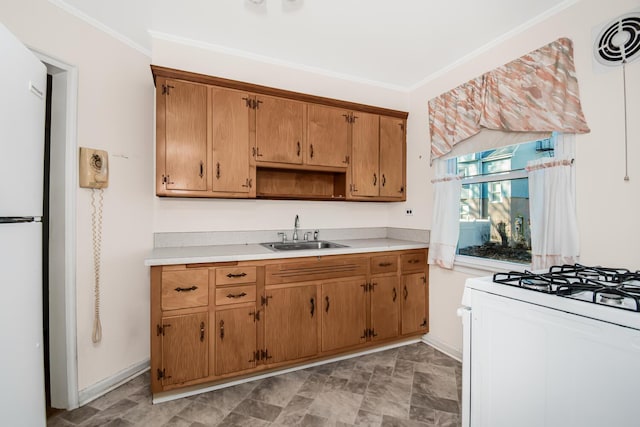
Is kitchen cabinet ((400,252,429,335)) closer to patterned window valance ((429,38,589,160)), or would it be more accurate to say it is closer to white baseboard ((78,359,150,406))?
patterned window valance ((429,38,589,160))

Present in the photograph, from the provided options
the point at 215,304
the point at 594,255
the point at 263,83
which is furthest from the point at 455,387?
the point at 263,83

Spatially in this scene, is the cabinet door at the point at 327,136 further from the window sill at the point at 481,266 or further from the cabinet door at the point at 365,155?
the window sill at the point at 481,266

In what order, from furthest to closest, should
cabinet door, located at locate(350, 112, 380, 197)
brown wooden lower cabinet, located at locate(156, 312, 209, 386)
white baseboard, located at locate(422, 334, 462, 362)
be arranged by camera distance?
1. cabinet door, located at locate(350, 112, 380, 197)
2. white baseboard, located at locate(422, 334, 462, 362)
3. brown wooden lower cabinet, located at locate(156, 312, 209, 386)

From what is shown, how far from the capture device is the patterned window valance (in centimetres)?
183

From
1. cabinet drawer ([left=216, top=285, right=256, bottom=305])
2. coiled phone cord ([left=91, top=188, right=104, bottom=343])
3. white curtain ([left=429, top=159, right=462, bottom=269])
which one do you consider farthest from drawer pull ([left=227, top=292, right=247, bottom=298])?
white curtain ([left=429, top=159, right=462, bottom=269])

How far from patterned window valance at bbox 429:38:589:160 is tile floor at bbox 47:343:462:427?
80.3 inches

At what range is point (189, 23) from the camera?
2205 millimetres

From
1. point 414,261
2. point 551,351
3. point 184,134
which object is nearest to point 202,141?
point 184,134

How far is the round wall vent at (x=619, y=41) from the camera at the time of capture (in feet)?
5.08

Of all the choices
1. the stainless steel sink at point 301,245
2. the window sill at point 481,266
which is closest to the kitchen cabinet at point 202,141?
the stainless steel sink at point 301,245

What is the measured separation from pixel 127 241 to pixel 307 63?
7.77ft

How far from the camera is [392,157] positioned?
3.02 meters

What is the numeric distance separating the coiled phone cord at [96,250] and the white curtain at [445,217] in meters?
2.88

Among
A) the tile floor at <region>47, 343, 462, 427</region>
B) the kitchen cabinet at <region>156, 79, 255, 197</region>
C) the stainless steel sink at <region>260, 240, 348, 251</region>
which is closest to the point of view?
the tile floor at <region>47, 343, 462, 427</region>
